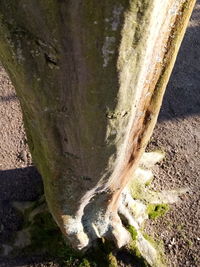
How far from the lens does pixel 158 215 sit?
3.08 m

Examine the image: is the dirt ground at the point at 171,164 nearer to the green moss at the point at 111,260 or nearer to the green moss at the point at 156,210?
the green moss at the point at 156,210

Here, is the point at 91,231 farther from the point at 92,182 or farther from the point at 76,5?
the point at 76,5

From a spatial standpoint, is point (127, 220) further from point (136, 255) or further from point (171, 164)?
point (171, 164)

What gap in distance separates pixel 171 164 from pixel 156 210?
48cm

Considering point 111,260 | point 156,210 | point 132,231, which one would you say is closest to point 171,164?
point 156,210

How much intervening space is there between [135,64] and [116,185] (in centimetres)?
99

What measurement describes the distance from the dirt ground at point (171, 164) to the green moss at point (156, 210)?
50 millimetres

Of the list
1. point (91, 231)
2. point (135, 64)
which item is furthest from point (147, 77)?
point (91, 231)


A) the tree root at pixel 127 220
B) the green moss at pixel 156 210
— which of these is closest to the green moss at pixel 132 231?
the tree root at pixel 127 220

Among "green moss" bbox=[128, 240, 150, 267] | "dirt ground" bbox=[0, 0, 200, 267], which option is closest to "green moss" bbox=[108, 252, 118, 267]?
"green moss" bbox=[128, 240, 150, 267]

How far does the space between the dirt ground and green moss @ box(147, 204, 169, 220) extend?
0.05 m

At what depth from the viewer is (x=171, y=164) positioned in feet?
11.2

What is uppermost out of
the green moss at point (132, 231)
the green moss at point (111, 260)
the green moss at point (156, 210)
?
the green moss at point (132, 231)

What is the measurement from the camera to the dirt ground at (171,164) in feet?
9.82
